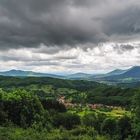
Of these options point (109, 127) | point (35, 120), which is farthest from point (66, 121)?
point (35, 120)

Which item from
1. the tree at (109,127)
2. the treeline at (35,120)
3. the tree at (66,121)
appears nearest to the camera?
the treeline at (35,120)

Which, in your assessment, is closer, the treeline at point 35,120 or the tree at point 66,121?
the treeline at point 35,120

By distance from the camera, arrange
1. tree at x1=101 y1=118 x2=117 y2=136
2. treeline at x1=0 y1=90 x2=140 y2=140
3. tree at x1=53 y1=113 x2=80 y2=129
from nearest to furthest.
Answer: treeline at x1=0 y1=90 x2=140 y2=140
tree at x1=101 y1=118 x2=117 y2=136
tree at x1=53 y1=113 x2=80 y2=129

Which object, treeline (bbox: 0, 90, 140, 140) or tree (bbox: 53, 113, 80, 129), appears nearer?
treeline (bbox: 0, 90, 140, 140)

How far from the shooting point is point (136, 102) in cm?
8938

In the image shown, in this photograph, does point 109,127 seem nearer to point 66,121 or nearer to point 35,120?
point 66,121

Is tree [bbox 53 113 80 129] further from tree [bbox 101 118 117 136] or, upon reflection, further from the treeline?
tree [bbox 101 118 117 136]

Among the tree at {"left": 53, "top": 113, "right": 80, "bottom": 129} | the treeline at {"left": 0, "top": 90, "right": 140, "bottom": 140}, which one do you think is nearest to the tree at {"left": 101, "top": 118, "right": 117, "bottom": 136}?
the treeline at {"left": 0, "top": 90, "right": 140, "bottom": 140}

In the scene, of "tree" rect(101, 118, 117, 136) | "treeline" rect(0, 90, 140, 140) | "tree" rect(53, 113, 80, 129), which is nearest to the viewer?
"treeline" rect(0, 90, 140, 140)

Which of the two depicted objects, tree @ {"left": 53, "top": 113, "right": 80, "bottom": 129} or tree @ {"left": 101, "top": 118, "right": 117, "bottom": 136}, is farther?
tree @ {"left": 53, "top": 113, "right": 80, "bottom": 129}

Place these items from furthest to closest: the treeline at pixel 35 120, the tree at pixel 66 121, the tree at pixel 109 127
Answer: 1. the tree at pixel 66 121
2. the tree at pixel 109 127
3. the treeline at pixel 35 120

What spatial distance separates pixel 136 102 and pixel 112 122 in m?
28.4

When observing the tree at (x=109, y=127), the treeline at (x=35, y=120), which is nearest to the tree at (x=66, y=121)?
the treeline at (x=35, y=120)

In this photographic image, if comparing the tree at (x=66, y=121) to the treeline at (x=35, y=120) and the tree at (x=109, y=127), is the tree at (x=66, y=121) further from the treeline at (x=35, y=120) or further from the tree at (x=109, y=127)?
the tree at (x=109, y=127)
